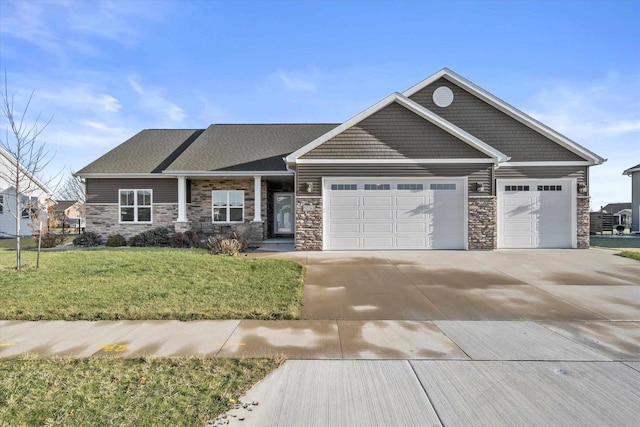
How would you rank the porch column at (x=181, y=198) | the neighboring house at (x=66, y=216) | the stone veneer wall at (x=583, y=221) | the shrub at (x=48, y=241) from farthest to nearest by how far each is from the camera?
the neighboring house at (x=66, y=216) < the porch column at (x=181, y=198) < the shrub at (x=48, y=241) < the stone veneer wall at (x=583, y=221)

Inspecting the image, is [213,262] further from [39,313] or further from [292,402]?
[292,402]

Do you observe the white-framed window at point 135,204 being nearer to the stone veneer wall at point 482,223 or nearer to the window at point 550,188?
the stone veneer wall at point 482,223

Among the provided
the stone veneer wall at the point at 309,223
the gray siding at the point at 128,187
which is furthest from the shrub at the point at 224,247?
the gray siding at the point at 128,187

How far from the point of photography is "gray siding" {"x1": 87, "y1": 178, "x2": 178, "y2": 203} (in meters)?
16.7

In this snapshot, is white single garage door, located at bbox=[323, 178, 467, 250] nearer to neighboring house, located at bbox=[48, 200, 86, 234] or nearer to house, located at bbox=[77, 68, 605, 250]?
house, located at bbox=[77, 68, 605, 250]

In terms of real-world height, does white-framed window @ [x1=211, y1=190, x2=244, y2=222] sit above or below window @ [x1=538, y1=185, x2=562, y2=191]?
below

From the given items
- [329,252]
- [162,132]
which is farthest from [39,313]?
[162,132]

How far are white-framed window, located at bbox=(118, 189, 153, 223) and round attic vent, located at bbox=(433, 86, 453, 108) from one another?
14.2 meters

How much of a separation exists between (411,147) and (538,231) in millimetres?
6228

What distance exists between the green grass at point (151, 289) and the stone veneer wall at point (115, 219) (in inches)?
263

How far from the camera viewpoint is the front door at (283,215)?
18.1m

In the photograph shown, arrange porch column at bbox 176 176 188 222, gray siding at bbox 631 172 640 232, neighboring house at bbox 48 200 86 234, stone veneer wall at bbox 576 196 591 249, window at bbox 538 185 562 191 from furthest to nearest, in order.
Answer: neighboring house at bbox 48 200 86 234 → gray siding at bbox 631 172 640 232 → porch column at bbox 176 176 188 222 → window at bbox 538 185 562 191 → stone veneer wall at bbox 576 196 591 249

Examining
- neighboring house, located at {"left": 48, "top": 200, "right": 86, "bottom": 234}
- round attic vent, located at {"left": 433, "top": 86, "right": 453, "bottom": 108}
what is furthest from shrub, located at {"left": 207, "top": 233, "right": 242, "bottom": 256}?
neighboring house, located at {"left": 48, "top": 200, "right": 86, "bottom": 234}

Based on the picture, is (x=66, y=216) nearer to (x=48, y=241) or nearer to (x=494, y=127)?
(x=48, y=241)
